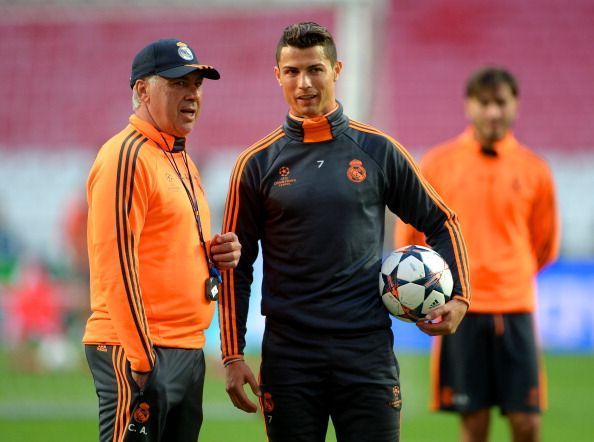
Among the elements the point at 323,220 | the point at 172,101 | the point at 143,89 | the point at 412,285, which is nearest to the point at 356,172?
the point at 323,220

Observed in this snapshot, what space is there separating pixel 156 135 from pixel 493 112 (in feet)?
8.28

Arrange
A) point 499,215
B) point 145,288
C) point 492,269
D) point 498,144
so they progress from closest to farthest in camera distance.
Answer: point 145,288 < point 492,269 < point 499,215 < point 498,144

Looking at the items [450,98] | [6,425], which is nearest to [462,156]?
[6,425]

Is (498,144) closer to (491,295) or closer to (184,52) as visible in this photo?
(491,295)

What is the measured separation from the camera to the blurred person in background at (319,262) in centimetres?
397

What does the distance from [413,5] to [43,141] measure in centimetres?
636

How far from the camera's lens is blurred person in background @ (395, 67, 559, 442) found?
18.8 ft

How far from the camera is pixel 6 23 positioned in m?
13.5

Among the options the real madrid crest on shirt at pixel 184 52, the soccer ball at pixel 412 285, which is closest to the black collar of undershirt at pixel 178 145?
the real madrid crest on shirt at pixel 184 52

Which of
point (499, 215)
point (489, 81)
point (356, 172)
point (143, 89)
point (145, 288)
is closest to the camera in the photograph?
point (145, 288)

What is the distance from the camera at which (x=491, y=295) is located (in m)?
5.74

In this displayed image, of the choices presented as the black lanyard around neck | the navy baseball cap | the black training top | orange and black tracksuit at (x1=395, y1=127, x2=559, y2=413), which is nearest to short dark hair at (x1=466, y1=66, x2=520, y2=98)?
orange and black tracksuit at (x1=395, y1=127, x2=559, y2=413)

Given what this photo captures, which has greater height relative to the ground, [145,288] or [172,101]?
[172,101]

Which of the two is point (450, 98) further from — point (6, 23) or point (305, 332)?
point (305, 332)
